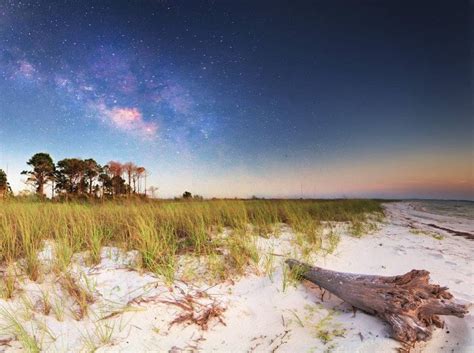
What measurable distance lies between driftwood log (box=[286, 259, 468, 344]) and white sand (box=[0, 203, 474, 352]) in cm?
9

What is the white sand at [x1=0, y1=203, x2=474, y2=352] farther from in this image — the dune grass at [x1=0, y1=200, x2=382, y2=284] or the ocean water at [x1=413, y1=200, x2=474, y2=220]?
the ocean water at [x1=413, y1=200, x2=474, y2=220]

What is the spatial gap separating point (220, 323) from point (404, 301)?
157 centimetres

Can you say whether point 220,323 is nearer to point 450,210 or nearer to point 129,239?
point 129,239

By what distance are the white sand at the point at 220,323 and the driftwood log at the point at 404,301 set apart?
0.28ft

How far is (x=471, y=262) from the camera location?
463cm

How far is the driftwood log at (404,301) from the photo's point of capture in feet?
8.02

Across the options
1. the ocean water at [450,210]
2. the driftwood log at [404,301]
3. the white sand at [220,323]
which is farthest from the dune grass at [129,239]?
the ocean water at [450,210]

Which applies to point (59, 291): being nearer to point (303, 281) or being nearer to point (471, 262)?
point (303, 281)

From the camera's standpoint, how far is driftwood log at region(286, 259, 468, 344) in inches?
96.2

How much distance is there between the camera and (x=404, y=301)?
102 inches

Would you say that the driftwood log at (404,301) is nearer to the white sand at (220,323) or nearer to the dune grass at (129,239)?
the white sand at (220,323)

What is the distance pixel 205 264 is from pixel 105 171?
545cm

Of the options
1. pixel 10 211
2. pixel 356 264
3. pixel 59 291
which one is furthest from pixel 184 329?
pixel 10 211

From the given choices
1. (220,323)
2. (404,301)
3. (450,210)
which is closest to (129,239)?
(220,323)
